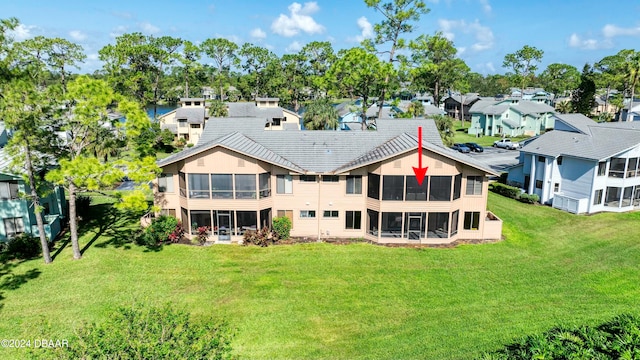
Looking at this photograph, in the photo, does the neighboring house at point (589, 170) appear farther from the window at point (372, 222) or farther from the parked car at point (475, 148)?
the parked car at point (475, 148)

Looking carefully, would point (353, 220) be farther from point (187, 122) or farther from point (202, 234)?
point (187, 122)

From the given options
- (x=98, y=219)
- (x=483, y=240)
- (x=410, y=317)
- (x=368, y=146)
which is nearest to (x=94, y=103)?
(x=98, y=219)

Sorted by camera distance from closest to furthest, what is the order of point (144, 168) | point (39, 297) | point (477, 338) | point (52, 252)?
point (477, 338) → point (39, 297) → point (144, 168) → point (52, 252)

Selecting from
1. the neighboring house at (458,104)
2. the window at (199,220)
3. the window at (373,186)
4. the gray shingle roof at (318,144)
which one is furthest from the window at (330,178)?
the neighboring house at (458,104)

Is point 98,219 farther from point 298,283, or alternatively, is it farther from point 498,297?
point 498,297

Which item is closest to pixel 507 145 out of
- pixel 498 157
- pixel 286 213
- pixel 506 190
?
pixel 498 157

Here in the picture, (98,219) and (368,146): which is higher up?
(368,146)
